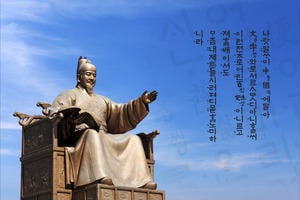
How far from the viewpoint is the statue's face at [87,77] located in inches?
411

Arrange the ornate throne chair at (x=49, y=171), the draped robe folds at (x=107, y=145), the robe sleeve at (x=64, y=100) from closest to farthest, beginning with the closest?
the ornate throne chair at (x=49, y=171) < the draped robe folds at (x=107, y=145) < the robe sleeve at (x=64, y=100)

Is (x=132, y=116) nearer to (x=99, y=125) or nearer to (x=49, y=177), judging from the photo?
(x=99, y=125)

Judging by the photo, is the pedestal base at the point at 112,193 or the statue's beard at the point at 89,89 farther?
the statue's beard at the point at 89,89

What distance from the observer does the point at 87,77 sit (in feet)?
34.3

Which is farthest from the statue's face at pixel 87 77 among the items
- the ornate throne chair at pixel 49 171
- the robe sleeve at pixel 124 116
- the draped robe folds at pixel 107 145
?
the ornate throne chair at pixel 49 171

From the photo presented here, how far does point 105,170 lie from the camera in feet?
29.2

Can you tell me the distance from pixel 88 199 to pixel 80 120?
4.58ft

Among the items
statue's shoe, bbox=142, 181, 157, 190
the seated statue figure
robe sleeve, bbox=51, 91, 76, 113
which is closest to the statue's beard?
the seated statue figure

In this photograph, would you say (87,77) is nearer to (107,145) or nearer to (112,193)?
(107,145)

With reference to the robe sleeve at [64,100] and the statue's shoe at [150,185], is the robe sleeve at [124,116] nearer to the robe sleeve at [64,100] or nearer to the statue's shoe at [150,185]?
the robe sleeve at [64,100]

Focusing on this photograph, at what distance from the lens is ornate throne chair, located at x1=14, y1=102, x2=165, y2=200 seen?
8.77 metres

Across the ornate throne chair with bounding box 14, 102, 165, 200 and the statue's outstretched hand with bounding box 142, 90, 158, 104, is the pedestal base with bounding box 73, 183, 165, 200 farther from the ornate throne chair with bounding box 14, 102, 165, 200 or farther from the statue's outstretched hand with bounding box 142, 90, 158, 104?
the statue's outstretched hand with bounding box 142, 90, 158, 104

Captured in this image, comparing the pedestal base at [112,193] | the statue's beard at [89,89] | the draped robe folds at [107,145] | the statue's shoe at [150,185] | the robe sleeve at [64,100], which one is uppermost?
the statue's beard at [89,89]

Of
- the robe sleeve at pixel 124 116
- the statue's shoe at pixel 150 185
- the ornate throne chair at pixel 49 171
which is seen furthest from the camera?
the robe sleeve at pixel 124 116
